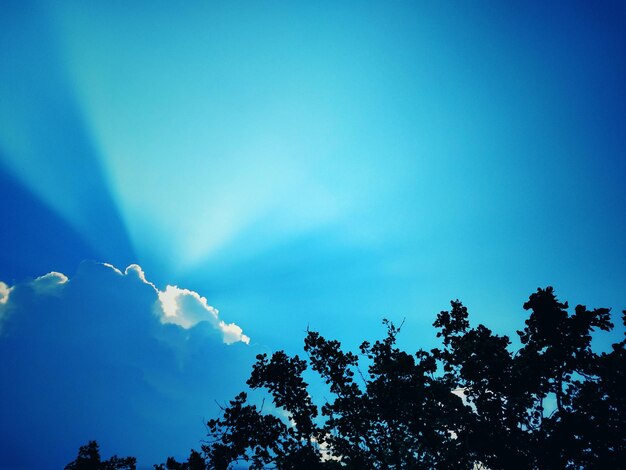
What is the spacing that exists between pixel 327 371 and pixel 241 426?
25.2ft

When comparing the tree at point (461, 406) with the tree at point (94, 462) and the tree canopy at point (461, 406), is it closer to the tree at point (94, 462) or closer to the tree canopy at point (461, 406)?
the tree canopy at point (461, 406)

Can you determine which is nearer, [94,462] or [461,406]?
[461,406]

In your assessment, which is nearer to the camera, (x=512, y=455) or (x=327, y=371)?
(x=512, y=455)

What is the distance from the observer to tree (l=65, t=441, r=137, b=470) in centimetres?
3606

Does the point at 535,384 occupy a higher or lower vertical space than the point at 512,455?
higher

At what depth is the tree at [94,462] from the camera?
3606 cm

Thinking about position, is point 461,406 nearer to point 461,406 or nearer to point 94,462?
point 461,406

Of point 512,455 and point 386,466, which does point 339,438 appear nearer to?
point 386,466

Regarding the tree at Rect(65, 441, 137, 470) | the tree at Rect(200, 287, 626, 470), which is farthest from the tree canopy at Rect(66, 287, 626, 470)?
the tree at Rect(65, 441, 137, 470)

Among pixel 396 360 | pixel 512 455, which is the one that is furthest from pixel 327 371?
pixel 512 455

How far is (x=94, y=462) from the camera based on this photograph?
119 feet

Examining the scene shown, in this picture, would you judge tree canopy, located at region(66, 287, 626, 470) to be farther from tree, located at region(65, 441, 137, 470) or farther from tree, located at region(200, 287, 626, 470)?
tree, located at region(65, 441, 137, 470)

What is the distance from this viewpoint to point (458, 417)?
18.9 m

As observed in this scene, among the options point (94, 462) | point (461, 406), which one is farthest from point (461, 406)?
point (94, 462)
